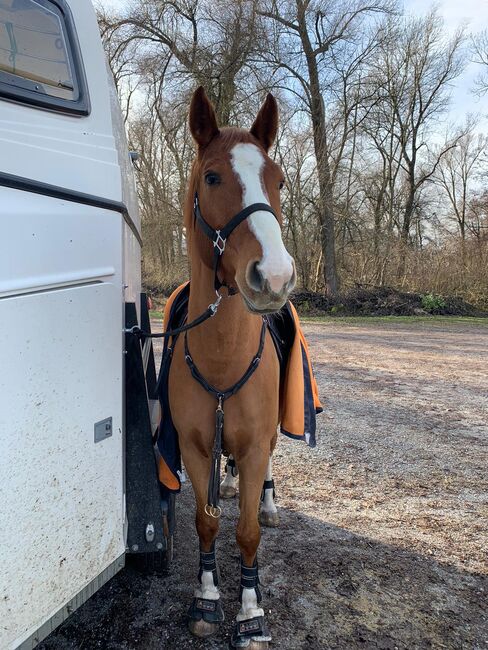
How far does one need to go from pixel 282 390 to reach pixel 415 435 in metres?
2.82

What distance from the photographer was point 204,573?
239 cm

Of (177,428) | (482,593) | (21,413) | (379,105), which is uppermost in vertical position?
(379,105)

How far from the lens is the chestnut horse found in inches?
69.2

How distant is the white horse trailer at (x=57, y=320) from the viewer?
4.88 ft

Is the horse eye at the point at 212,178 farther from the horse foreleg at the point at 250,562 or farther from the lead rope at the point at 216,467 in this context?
the horse foreleg at the point at 250,562

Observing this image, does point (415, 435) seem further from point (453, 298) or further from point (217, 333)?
point (453, 298)

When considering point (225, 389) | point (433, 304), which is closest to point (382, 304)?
point (433, 304)

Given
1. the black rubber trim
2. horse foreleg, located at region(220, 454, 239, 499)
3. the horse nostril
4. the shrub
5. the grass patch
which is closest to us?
the black rubber trim

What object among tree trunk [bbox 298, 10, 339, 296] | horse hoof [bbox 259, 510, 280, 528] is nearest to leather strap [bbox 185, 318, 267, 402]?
horse hoof [bbox 259, 510, 280, 528]

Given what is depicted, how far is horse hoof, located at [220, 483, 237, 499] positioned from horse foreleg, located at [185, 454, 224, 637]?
1158 mm

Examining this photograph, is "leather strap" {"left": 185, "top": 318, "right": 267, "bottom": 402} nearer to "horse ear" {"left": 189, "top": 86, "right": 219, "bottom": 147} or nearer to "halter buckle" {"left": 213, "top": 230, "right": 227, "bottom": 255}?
"halter buckle" {"left": 213, "top": 230, "right": 227, "bottom": 255}

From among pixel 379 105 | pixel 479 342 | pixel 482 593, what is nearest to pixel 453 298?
pixel 479 342

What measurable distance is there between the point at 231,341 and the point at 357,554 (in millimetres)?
1743

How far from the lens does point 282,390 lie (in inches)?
106
